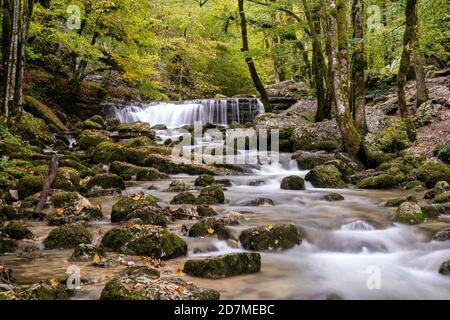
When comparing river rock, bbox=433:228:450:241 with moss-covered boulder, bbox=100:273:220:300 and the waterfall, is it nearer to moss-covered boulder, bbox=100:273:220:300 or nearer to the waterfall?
moss-covered boulder, bbox=100:273:220:300

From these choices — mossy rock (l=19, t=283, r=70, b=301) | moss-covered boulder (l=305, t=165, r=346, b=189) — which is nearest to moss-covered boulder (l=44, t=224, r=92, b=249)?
mossy rock (l=19, t=283, r=70, b=301)

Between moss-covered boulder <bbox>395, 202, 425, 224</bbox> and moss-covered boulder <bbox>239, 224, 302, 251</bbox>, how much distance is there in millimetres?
2049

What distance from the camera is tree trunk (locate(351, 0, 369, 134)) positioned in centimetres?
1376

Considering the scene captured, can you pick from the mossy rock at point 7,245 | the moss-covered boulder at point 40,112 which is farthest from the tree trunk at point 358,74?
the moss-covered boulder at point 40,112

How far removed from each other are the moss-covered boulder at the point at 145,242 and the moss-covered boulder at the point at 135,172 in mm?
6066

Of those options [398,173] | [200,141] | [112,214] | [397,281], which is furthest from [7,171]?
[200,141]

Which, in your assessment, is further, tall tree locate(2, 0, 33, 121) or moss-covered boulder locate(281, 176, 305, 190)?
tall tree locate(2, 0, 33, 121)

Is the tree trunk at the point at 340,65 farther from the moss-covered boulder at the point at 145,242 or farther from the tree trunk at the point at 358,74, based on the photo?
the moss-covered boulder at the point at 145,242

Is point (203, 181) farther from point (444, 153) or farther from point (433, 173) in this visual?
point (444, 153)

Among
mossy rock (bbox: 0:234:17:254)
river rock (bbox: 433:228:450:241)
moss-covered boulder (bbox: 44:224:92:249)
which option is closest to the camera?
mossy rock (bbox: 0:234:17:254)

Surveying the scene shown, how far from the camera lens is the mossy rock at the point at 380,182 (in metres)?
10.4

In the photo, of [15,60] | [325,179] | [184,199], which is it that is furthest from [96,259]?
[15,60]

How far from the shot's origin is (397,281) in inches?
199
